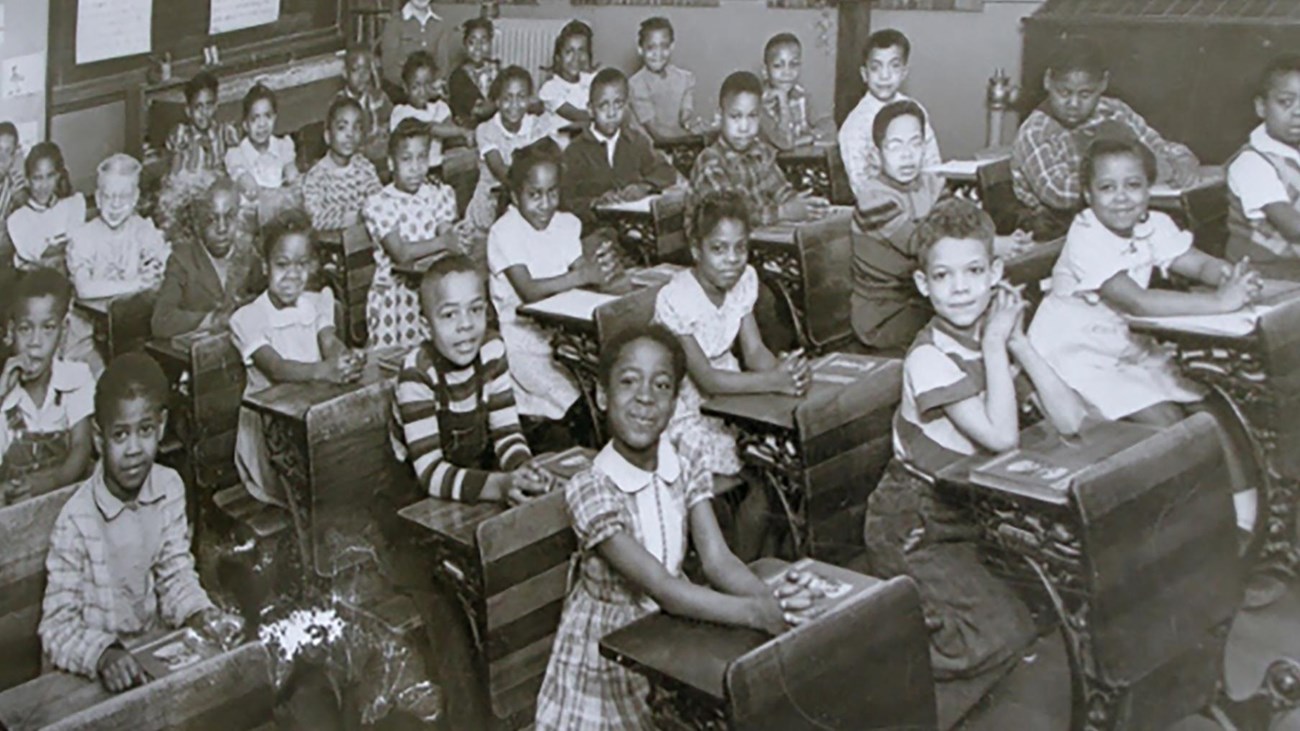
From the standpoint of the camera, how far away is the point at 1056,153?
121 inches

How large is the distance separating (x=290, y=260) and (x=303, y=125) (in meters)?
2.19

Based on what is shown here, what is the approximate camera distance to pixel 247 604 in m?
2.15

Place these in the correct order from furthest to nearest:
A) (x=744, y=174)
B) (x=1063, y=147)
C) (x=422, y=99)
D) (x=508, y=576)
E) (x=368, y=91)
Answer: (x=368, y=91) → (x=422, y=99) → (x=744, y=174) → (x=1063, y=147) → (x=508, y=576)

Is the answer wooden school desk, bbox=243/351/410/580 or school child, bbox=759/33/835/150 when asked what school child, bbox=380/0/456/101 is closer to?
school child, bbox=759/33/835/150

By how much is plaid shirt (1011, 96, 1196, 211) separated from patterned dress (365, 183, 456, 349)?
1359mm

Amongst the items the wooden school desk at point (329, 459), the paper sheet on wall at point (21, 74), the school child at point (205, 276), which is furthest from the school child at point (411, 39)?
the wooden school desk at point (329, 459)

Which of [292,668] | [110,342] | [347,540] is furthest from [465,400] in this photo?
[110,342]

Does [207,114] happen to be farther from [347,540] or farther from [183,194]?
[347,540]

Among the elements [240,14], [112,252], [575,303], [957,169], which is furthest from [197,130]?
[957,169]

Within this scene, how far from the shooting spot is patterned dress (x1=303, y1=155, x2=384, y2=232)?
12.0ft

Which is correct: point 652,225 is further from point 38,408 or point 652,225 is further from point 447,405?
point 38,408

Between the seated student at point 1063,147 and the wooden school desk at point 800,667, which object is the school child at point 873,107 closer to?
the seated student at point 1063,147

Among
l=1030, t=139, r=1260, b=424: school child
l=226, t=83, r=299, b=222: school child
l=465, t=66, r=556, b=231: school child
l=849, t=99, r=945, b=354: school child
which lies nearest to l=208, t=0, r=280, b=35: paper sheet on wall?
Result: l=226, t=83, r=299, b=222: school child

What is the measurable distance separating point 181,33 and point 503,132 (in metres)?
1.18
